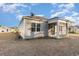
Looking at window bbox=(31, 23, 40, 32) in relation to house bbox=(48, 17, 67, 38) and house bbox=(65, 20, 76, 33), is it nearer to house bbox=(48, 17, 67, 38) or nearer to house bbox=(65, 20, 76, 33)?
house bbox=(48, 17, 67, 38)

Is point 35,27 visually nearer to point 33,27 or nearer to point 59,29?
point 33,27

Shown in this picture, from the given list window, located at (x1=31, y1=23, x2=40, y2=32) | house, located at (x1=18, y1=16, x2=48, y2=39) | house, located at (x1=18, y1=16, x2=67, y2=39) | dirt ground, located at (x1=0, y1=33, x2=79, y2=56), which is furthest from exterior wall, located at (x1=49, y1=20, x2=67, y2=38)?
window, located at (x1=31, y1=23, x2=40, y2=32)

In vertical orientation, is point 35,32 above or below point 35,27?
below

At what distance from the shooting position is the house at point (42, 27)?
4.31 m

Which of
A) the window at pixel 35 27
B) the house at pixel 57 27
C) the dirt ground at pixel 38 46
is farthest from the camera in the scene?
the window at pixel 35 27

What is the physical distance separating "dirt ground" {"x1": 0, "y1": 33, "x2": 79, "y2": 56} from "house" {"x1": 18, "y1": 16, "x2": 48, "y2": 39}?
140 mm

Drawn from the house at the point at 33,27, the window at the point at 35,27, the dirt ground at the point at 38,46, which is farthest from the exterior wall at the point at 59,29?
the window at the point at 35,27

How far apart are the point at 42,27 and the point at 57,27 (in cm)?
34

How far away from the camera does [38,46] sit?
169 inches

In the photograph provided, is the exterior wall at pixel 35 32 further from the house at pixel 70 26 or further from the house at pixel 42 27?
the house at pixel 70 26

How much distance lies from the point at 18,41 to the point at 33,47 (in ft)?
1.17

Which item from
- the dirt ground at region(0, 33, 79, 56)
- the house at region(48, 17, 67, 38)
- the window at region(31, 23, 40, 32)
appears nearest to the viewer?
the dirt ground at region(0, 33, 79, 56)

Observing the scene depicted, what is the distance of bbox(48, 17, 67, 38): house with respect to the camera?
4.30 m

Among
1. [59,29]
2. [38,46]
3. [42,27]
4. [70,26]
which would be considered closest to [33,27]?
[42,27]
